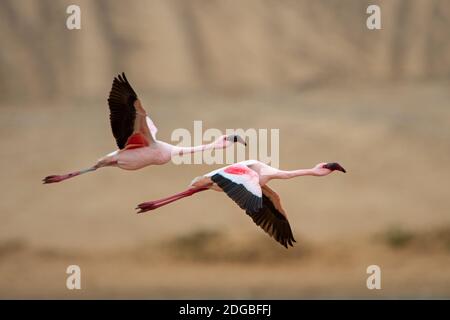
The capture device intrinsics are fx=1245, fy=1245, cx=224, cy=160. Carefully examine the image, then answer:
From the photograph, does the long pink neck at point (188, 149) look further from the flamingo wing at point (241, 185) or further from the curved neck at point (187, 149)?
the flamingo wing at point (241, 185)

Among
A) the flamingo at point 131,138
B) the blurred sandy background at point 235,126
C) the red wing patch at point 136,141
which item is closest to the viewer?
the flamingo at point 131,138

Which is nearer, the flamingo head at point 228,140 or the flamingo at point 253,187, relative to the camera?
the flamingo at point 253,187

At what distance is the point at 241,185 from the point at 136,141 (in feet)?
4.62

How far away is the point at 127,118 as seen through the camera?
12039mm

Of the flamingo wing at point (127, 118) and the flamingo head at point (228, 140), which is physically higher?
the flamingo wing at point (127, 118)

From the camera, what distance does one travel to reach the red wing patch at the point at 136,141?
1213 centimetres

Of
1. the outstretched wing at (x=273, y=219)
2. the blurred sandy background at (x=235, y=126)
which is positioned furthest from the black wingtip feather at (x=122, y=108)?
the blurred sandy background at (x=235, y=126)

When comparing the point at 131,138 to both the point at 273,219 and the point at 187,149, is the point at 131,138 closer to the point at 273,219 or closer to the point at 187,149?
the point at 187,149

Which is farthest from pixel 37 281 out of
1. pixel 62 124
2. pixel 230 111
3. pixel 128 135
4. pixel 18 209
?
pixel 128 135

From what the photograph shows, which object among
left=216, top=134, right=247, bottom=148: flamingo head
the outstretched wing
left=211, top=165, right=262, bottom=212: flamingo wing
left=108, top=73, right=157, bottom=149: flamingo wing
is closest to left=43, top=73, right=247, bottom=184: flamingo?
left=108, top=73, right=157, bottom=149: flamingo wing

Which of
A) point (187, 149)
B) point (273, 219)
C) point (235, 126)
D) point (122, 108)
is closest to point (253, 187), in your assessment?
point (187, 149)

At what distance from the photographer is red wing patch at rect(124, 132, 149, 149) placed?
1213 centimetres

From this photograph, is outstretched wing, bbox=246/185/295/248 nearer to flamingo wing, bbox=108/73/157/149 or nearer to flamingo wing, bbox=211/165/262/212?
flamingo wing, bbox=211/165/262/212
